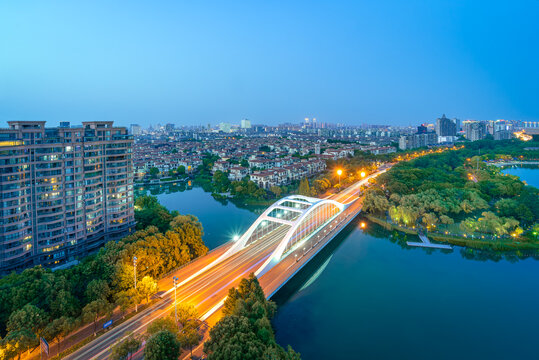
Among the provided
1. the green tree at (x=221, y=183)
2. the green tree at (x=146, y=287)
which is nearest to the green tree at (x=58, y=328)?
the green tree at (x=146, y=287)

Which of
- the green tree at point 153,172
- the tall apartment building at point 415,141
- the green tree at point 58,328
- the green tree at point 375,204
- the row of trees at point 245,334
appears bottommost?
the green tree at point 58,328

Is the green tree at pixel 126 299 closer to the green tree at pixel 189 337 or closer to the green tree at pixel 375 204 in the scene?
the green tree at pixel 189 337

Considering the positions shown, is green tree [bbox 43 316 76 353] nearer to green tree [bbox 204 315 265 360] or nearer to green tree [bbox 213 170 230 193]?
green tree [bbox 204 315 265 360]

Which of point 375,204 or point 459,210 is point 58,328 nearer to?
point 375,204

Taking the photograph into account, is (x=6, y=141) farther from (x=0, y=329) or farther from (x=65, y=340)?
(x=65, y=340)

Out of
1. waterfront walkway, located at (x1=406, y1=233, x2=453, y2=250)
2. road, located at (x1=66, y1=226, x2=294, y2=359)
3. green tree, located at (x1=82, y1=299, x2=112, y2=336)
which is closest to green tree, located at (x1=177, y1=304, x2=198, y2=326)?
road, located at (x1=66, y1=226, x2=294, y2=359)

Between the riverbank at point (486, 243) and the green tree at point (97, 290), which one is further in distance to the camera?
the riverbank at point (486, 243)

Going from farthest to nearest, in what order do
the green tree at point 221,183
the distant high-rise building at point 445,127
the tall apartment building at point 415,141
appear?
the distant high-rise building at point 445,127 → the tall apartment building at point 415,141 → the green tree at point 221,183
